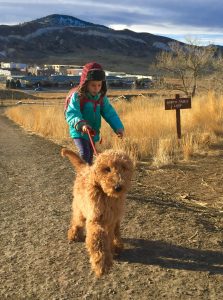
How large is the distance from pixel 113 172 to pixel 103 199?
1.20 ft

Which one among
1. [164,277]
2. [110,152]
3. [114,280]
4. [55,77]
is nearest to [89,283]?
[114,280]

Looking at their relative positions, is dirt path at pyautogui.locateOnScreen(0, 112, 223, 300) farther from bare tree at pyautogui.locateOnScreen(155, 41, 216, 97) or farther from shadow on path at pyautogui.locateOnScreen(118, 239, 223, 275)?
bare tree at pyautogui.locateOnScreen(155, 41, 216, 97)

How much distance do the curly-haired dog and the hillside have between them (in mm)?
138828

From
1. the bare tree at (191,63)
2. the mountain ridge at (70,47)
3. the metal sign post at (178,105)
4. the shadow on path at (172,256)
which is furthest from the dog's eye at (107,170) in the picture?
the mountain ridge at (70,47)

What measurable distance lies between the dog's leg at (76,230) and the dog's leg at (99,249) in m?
0.69

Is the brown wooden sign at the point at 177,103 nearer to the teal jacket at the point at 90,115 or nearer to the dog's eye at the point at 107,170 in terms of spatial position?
the teal jacket at the point at 90,115

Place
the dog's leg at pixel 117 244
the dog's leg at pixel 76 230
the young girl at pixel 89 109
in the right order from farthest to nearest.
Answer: the young girl at pixel 89 109
the dog's leg at pixel 76 230
the dog's leg at pixel 117 244

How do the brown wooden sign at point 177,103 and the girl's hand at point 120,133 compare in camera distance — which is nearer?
the girl's hand at point 120,133

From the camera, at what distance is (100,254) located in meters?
3.99

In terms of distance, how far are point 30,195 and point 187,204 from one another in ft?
7.10

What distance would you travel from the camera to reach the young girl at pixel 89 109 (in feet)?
16.3

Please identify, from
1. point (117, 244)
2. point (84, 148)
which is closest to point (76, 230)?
point (117, 244)

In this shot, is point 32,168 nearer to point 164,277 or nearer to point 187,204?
point 187,204

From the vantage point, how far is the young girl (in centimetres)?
498
